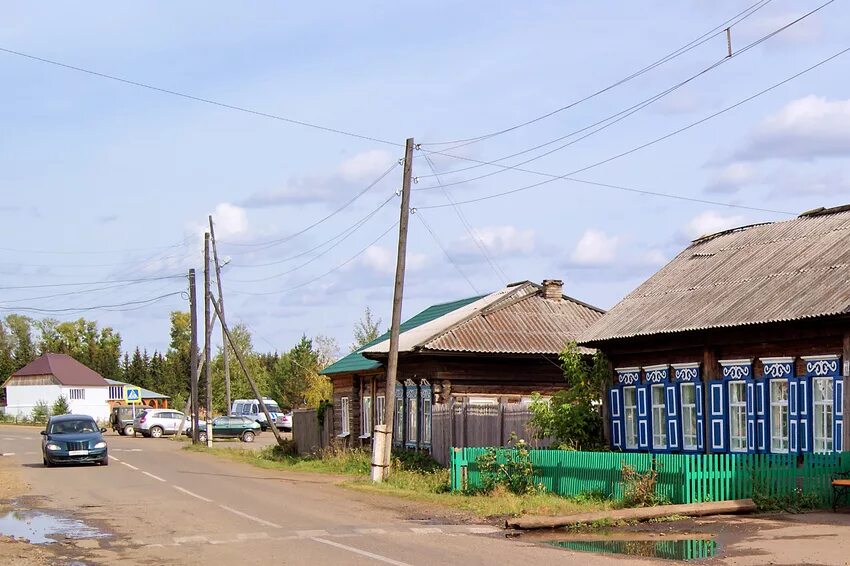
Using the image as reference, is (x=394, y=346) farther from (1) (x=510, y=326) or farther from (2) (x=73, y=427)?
(2) (x=73, y=427)

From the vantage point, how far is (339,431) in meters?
43.6

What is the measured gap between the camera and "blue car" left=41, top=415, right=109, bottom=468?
34.8 meters

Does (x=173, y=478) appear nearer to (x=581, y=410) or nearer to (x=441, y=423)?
(x=441, y=423)

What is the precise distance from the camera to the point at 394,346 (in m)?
29.0

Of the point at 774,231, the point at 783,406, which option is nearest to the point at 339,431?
the point at 774,231

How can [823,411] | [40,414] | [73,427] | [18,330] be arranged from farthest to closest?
[18,330] → [40,414] → [73,427] → [823,411]

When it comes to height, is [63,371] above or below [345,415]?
above

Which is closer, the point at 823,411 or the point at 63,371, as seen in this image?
the point at 823,411

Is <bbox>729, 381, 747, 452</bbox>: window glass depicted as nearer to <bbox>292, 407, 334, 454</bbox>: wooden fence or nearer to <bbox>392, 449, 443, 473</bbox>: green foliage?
<bbox>392, 449, 443, 473</bbox>: green foliage

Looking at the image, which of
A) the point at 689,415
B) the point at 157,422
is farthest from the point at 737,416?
the point at 157,422

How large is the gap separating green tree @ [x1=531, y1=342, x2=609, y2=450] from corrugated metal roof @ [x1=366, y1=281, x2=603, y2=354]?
503 cm

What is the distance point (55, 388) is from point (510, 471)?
90492mm

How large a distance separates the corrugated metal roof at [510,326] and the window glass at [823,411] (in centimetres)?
1282

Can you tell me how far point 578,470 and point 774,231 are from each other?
34.3 feet
